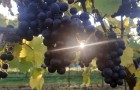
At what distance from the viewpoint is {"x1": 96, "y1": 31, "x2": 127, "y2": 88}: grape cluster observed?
1821 mm

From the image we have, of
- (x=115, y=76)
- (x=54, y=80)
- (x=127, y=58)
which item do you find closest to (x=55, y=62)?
(x=115, y=76)

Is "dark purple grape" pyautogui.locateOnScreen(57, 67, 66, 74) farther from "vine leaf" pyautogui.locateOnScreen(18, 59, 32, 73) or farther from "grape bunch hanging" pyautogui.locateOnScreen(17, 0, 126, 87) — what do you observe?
"vine leaf" pyautogui.locateOnScreen(18, 59, 32, 73)

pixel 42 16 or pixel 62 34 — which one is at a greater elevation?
pixel 42 16

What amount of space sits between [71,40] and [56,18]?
123mm

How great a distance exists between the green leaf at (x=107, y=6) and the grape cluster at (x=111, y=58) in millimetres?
210

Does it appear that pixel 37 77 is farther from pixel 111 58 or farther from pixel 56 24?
pixel 56 24

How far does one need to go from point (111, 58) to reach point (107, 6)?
16.0 inches

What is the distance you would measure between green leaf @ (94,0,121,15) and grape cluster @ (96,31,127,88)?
0.21 m

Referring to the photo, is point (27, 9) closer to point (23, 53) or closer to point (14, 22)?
point (23, 53)

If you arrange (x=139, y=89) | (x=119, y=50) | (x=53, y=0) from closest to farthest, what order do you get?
(x=53, y=0)
(x=119, y=50)
(x=139, y=89)

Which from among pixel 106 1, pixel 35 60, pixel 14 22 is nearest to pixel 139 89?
pixel 35 60

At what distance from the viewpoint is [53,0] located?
64.2 inches

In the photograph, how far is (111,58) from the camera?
191 centimetres

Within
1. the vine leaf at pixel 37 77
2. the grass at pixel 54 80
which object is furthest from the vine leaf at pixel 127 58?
the grass at pixel 54 80
